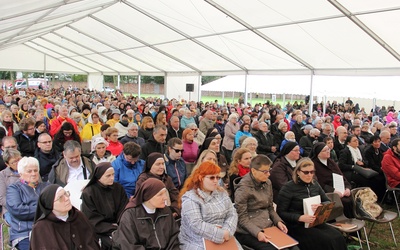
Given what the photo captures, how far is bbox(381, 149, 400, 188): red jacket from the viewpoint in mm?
5996

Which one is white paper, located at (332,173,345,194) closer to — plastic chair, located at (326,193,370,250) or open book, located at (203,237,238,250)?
plastic chair, located at (326,193,370,250)

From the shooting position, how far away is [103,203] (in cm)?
Answer: 354

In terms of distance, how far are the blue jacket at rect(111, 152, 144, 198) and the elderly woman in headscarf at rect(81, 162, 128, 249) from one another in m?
0.79

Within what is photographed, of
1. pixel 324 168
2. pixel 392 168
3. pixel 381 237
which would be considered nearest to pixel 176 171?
pixel 324 168

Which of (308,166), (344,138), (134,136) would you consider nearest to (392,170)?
(344,138)

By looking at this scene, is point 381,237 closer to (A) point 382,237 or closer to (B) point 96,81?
(A) point 382,237

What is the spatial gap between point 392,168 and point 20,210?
5.69 m

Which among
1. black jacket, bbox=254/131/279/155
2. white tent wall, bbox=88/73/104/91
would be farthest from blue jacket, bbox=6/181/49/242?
white tent wall, bbox=88/73/104/91

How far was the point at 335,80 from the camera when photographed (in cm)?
1493

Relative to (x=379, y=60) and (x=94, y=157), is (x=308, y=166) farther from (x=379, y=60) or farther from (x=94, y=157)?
(x=379, y=60)

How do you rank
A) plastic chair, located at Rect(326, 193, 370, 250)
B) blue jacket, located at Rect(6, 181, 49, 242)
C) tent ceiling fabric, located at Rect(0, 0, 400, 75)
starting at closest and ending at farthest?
1. blue jacket, located at Rect(6, 181, 49, 242)
2. plastic chair, located at Rect(326, 193, 370, 250)
3. tent ceiling fabric, located at Rect(0, 0, 400, 75)

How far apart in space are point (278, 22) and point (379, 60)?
360 cm

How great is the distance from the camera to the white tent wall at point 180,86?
21334 millimetres

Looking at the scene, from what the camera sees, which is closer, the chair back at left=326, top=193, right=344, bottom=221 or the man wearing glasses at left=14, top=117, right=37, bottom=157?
the chair back at left=326, top=193, right=344, bottom=221
